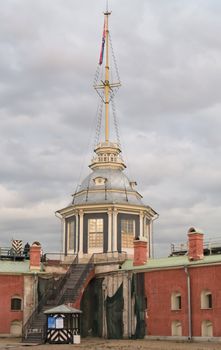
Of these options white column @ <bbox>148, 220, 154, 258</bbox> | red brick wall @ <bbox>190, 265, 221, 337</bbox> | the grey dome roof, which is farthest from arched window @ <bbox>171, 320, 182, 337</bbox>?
white column @ <bbox>148, 220, 154, 258</bbox>

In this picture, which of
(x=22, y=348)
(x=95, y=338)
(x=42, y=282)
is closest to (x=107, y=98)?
(x=42, y=282)

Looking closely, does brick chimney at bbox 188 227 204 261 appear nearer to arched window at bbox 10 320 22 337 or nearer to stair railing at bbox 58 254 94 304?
stair railing at bbox 58 254 94 304

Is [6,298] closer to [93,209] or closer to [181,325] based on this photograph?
[93,209]

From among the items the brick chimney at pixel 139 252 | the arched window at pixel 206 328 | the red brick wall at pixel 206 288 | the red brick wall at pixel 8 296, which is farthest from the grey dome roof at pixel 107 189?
the arched window at pixel 206 328

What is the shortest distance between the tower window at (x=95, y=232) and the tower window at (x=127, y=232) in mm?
1974

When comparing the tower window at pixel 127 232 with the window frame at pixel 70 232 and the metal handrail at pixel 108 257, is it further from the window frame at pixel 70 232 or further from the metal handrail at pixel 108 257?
the window frame at pixel 70 232

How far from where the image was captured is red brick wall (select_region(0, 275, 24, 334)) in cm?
5053

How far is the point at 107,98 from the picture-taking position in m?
63.5

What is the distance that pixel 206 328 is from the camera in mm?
43781

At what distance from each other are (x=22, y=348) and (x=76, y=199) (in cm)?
2113

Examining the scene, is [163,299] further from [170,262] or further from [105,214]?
[105,214]

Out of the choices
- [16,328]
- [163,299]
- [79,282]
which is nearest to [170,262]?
[163,299]

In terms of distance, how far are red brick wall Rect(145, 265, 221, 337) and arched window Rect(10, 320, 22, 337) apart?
10974 mm

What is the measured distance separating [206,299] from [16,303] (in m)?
16.6
